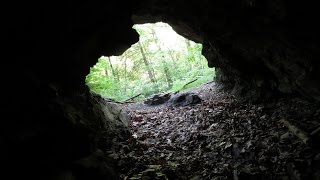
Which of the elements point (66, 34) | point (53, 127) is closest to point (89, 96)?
point (66, 34)

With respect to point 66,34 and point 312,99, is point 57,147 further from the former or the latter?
point 312,99

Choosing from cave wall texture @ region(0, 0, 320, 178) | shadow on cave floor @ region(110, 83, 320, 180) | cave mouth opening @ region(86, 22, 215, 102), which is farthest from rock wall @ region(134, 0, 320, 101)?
cave mouth opening @ region(86, 22, 215, 102)

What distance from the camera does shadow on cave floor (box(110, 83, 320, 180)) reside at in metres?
6.54

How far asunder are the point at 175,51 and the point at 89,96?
22.9 metres

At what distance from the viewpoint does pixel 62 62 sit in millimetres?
8094

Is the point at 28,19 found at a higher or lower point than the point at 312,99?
higher

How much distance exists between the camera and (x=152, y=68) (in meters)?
27.9

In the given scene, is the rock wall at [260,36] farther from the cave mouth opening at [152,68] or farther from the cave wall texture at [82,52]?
the cave mouth opening at [152,68]

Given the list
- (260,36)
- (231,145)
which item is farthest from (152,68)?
(231,145)

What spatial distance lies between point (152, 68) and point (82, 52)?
1939 centimetres

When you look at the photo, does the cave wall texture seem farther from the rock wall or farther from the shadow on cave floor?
the shadow on cave floor

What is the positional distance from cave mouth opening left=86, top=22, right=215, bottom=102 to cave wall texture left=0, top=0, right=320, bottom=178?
979 centimetres

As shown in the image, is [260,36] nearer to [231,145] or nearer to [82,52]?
[231,145]

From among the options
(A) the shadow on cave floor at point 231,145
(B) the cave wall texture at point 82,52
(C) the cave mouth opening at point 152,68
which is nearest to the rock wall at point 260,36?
(B) the cave wall texture at point 82,52
